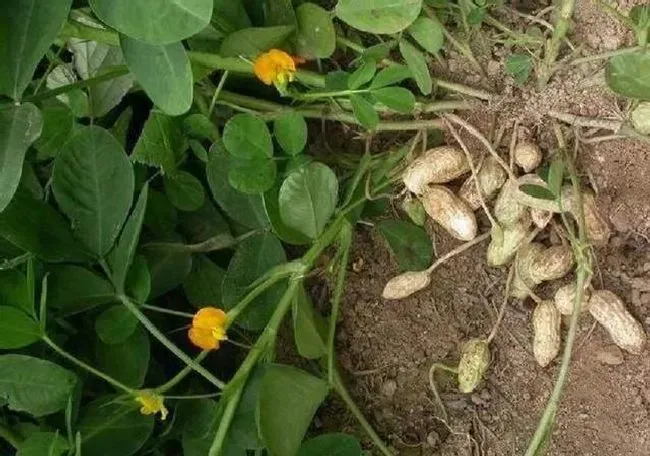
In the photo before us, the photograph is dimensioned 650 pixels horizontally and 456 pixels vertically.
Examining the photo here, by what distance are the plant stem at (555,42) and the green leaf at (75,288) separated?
0.55 m

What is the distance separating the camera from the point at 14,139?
107 centimetres

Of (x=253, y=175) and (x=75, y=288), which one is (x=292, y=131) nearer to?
(x=253, y=175)

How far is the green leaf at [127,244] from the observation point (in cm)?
118

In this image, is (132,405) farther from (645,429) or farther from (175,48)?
(645,429)

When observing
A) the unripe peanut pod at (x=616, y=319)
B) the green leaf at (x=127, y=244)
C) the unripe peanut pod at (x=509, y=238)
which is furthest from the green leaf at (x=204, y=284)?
the unripe peanut pod at (x=616, y=319)

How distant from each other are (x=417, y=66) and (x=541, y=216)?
0.23m

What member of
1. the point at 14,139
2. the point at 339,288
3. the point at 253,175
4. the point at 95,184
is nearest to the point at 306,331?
the point at 339,288

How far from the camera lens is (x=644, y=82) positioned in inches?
43.6

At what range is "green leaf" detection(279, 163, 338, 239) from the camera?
121cm

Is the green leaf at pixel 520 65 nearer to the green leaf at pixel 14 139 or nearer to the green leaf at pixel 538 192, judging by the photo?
the green leaf at pixel 538 192

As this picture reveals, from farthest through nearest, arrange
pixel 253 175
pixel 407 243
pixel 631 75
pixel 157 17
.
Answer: pixel 407 243
pixel 253 175
pixel 631 75
pixel 157 17

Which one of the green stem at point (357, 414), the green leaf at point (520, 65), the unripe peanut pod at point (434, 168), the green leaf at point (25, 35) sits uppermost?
the green leaf at point (25, 35)

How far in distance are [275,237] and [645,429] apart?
49 cm

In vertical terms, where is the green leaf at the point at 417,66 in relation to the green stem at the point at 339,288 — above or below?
above
